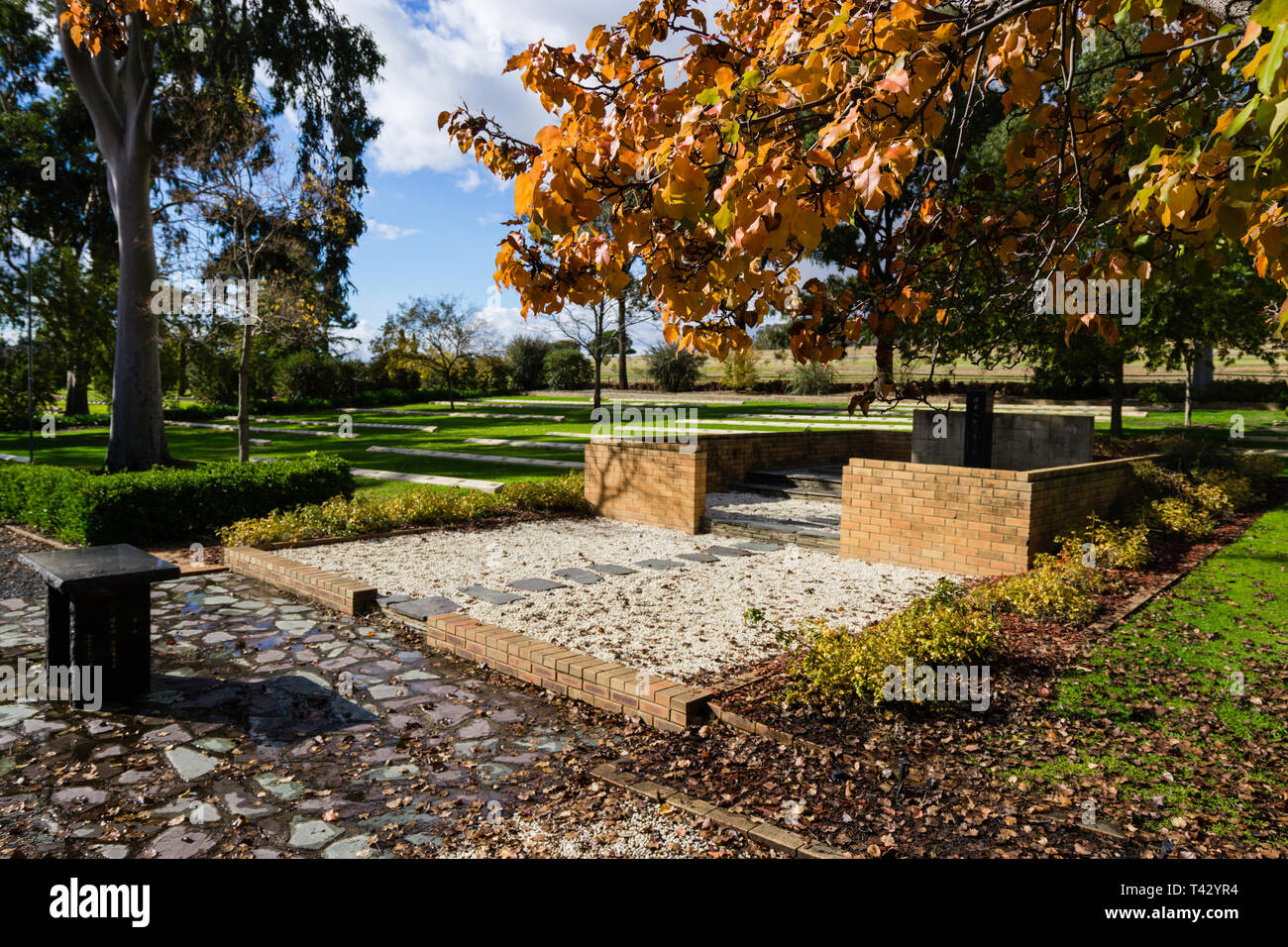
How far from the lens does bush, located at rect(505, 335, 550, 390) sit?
4828 cm

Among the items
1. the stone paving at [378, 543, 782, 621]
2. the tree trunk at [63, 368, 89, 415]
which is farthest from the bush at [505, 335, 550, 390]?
the stone paving at [378, 543, 782, 621]

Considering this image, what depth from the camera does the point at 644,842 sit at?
3.39 metres

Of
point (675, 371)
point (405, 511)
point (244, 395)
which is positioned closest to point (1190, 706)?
point (405, 511)

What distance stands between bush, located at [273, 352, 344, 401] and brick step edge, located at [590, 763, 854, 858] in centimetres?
3891

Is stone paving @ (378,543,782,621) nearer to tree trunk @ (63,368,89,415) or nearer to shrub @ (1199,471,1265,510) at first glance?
shrub @ (1199,471,1265,510)

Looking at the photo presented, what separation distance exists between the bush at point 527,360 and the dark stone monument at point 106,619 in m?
43.4

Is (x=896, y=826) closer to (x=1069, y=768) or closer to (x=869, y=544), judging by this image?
(x=1069, y=768)

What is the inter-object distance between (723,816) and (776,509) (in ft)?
27.4

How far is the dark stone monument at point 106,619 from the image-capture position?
4.87 metres

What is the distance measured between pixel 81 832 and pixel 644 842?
98.7 inches

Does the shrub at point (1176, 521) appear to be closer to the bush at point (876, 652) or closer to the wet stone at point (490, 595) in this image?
the bush at point (876, 652)

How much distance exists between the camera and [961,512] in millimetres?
8344
